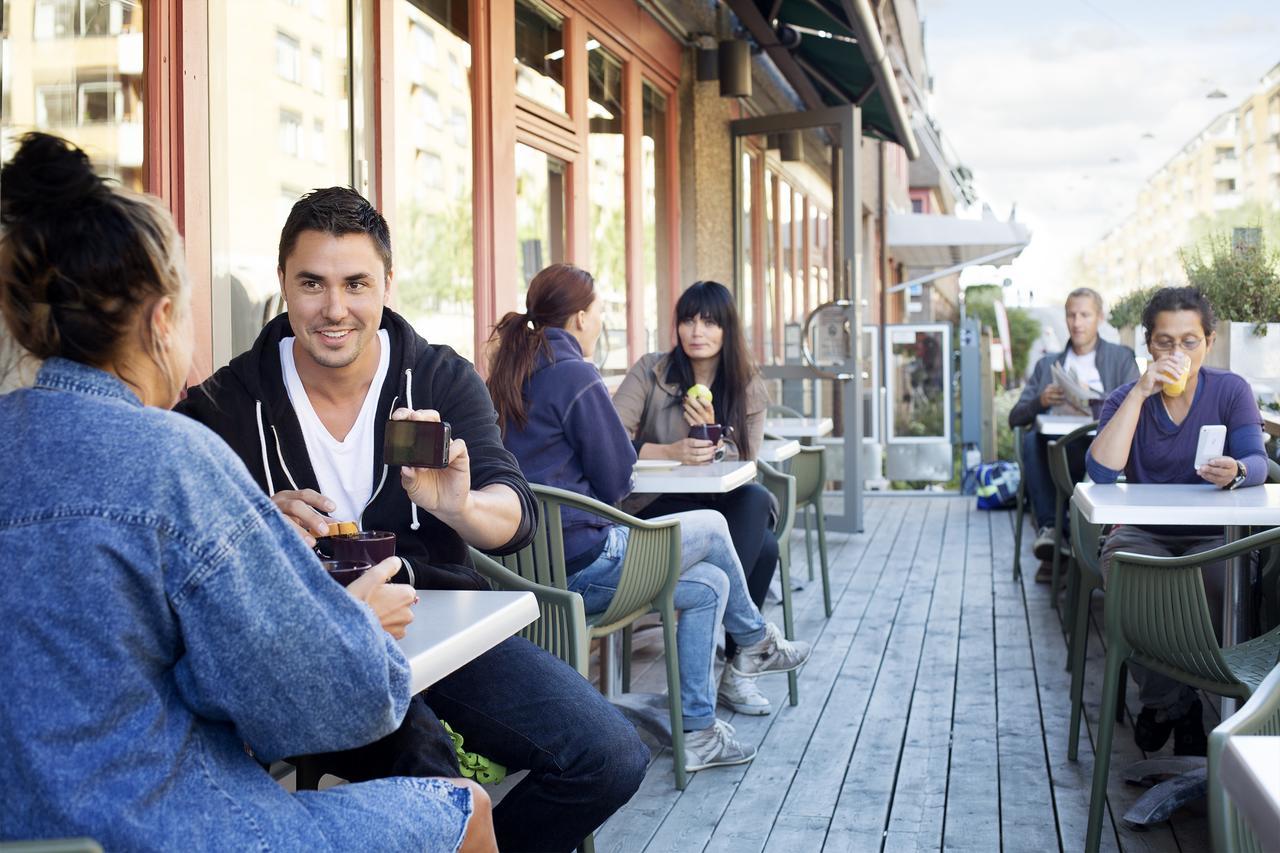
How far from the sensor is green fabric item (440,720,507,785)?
81.8 inches

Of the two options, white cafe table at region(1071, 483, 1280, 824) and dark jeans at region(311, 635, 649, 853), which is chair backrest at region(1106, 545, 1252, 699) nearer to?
white cafe table at region(1071, 483, 1280, 824)

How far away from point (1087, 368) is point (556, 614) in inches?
161

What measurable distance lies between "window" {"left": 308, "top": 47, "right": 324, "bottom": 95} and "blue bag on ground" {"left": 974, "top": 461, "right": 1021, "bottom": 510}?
6.08 m

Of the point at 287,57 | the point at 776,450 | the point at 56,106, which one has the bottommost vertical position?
the point at 776,450

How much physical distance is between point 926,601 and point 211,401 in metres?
4.05

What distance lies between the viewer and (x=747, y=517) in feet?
13.7

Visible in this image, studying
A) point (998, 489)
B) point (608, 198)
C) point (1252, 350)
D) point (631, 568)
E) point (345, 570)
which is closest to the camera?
point (345, 570)

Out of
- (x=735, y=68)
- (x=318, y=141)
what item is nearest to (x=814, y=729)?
(x=318, y=141)

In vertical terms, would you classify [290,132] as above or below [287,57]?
below

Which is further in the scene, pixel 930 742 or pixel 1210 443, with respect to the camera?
pixel 930 742

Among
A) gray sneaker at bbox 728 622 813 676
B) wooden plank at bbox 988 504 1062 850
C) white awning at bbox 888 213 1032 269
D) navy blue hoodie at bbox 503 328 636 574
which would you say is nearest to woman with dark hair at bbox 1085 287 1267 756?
wooden plank at bbox 988 504 1062 850

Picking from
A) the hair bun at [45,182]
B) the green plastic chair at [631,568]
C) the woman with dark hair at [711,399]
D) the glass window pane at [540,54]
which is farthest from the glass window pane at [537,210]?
the hair bun at [45,182]

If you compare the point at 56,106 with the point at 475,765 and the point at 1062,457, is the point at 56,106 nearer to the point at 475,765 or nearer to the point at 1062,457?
the point at 475,765

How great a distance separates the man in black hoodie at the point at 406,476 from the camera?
2023 millimetres
